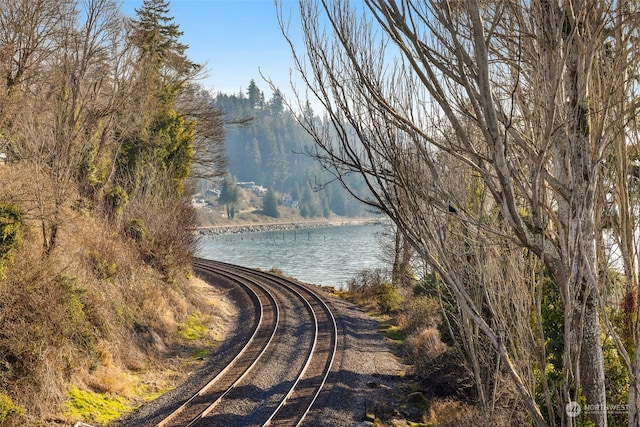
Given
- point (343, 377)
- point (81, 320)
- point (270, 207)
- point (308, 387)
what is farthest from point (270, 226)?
point (81, 320)

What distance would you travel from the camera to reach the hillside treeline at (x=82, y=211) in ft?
35.0

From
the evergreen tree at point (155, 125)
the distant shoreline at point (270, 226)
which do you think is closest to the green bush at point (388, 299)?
the evergreen tree at point (155, 125)

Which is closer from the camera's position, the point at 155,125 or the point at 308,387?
the point at 308,387

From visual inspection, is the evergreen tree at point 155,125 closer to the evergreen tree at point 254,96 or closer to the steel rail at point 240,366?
the steel rail at point 240,366

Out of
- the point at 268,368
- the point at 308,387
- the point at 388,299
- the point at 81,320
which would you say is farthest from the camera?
the point at 388,299

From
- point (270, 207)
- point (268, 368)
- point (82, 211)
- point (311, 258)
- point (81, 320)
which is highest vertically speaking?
point (270, 207)

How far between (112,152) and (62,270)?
42.6 ft

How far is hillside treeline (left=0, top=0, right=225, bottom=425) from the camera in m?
10.7

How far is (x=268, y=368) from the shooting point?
1412cm

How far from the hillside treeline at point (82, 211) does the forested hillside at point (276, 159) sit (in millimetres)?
112446

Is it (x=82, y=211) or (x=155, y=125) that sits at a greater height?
(x=155, y=125)

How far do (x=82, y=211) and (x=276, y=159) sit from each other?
479 ft

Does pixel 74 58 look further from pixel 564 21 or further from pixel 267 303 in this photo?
pixel 564 21

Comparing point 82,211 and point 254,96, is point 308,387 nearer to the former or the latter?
point 82,211
